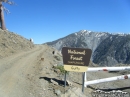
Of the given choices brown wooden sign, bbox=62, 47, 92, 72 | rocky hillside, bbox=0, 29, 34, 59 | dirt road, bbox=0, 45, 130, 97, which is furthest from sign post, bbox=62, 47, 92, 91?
rocky hillside, bbox=0, 29, 34, 59

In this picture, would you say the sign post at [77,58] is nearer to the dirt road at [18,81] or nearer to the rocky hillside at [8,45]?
the dirt road at [18,81]

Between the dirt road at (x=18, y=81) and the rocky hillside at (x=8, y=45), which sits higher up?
the rocky hillside at (x=8, y=45)

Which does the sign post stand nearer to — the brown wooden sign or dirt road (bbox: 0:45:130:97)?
the brown wooden sign

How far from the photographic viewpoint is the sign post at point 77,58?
11539 mm

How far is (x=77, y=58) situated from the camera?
1166 cm

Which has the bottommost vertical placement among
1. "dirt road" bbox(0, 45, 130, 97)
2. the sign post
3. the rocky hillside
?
"dirt road" bbox(0, 45, 130, 97)

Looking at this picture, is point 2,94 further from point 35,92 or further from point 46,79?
point 46,79

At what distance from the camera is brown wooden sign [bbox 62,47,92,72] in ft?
37.9

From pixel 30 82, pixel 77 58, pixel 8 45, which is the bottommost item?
pixel 30 82

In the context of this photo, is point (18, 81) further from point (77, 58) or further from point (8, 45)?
point (8, 45)

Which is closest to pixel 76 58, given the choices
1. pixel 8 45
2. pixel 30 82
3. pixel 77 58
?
pixel 77 58

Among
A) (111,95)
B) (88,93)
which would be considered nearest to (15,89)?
(88,93)

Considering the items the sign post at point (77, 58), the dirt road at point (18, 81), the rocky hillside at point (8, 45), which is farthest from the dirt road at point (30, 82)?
the rocky hillside at point (8, 45)

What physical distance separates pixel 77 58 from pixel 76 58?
5 centimetres
